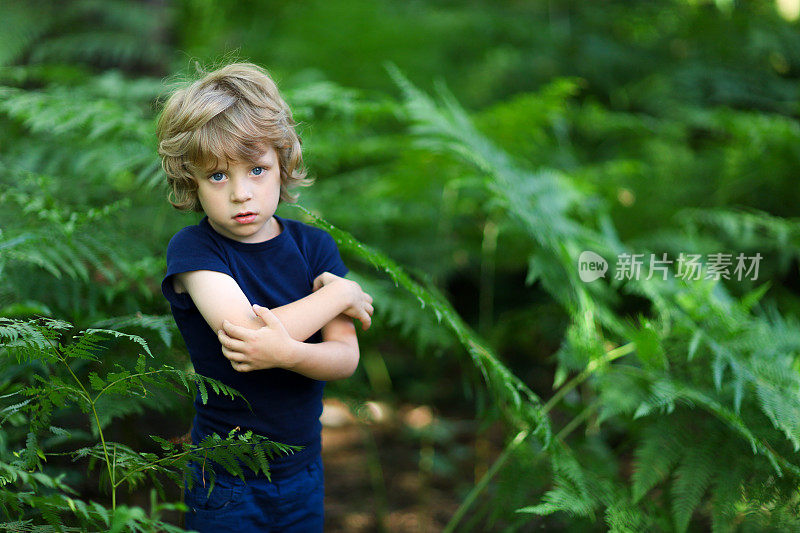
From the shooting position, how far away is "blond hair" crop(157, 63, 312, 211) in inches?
42.9

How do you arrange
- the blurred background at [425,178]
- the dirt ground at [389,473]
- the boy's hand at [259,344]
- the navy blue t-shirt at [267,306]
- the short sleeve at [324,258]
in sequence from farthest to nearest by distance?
1. the dirt ground at [389,473]
2. the blurred background at [425,178]
3. the short sleeve at [324,258]
4. the navy blue t-shirt at [267,306]
5. the boy's hand at [259,344]

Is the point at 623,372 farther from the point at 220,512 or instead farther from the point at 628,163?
the point at 628,163

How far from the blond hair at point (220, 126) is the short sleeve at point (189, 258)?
0.29 feet

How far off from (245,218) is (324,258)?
0.20 meters

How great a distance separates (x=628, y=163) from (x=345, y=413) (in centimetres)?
179

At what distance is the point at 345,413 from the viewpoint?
3.14 m

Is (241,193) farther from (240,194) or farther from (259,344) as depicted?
(259,344)

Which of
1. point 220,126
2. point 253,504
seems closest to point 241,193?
point 220,126

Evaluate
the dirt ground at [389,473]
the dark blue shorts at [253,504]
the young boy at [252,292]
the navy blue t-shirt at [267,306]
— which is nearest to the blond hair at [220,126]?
the young boy at [252,292]

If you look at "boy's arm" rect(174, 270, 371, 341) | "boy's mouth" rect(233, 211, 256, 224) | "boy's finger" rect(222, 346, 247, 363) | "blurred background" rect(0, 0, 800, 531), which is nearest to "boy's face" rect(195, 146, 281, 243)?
"boy's mouth" rect(233, 211, 256, 224)

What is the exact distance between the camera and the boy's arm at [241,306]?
1074mm

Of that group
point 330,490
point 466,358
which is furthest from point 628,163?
point 330,490

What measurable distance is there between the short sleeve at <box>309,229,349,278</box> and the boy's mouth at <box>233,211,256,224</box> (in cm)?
17

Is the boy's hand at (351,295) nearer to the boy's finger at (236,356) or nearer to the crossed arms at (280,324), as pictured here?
the crossed arms at (280,324)
